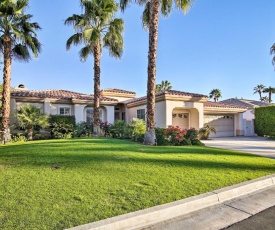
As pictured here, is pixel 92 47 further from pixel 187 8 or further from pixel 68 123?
pixel 187 8

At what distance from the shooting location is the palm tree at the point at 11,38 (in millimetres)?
14656

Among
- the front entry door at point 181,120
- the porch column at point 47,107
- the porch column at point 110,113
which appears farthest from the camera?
the porch column at point 110,113

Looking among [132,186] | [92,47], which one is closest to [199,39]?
[92,47]

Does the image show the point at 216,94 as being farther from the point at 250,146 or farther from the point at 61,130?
the point at 61,130

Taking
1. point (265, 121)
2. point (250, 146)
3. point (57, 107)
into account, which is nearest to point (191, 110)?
point (250, 146)

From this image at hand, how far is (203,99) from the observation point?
20.8 meters

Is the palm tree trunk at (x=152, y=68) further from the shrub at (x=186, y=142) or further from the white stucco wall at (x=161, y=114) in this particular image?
the white stucco wall at (x=161, y=114)

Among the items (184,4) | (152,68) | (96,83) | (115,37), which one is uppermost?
(184,4)

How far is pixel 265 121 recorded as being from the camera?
81.3ft

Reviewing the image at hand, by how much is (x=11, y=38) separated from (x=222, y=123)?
23127mm

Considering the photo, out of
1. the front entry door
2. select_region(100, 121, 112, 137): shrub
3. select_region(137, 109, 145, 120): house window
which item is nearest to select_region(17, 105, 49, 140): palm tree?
select_region(100, 121, 112, 137): shrub

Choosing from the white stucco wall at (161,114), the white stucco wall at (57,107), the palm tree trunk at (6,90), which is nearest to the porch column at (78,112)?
the white stucco wall at (57,107)

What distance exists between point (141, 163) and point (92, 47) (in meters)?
13.3

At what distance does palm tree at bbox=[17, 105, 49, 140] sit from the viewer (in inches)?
645
